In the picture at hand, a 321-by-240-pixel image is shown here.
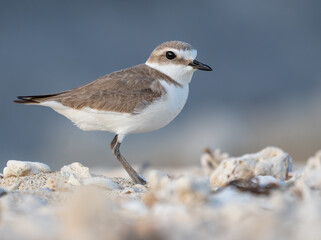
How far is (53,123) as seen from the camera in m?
→ 13.1

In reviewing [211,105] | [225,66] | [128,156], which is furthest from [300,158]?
[225,66]

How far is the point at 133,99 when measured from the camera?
4.64 m

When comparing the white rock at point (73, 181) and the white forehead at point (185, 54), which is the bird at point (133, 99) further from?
the white rock at point (73, 181)

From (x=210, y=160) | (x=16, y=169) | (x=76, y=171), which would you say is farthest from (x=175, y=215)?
(x=210, y=160)

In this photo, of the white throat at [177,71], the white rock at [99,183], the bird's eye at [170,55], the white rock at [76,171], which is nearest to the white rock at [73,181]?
the white rock at [99,183]

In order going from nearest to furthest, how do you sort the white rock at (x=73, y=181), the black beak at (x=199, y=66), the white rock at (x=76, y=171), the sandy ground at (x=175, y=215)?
1. the sandy ground at (x=175, y=215)
2. the white rock at (x=73, y=181)
3. the white rock at (x=76, y=171)
4. the black beak at (x=199, y=66)

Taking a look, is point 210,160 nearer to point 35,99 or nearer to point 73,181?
point 35,99

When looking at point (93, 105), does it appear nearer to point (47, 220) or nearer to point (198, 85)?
point (47, 220)

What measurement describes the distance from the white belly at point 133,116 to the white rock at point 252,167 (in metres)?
0.76

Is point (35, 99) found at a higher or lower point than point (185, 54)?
lower

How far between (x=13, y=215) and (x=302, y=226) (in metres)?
1.26

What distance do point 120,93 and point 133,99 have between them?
0.14 meters

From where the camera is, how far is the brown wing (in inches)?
182

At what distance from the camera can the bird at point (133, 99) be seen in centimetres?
463
